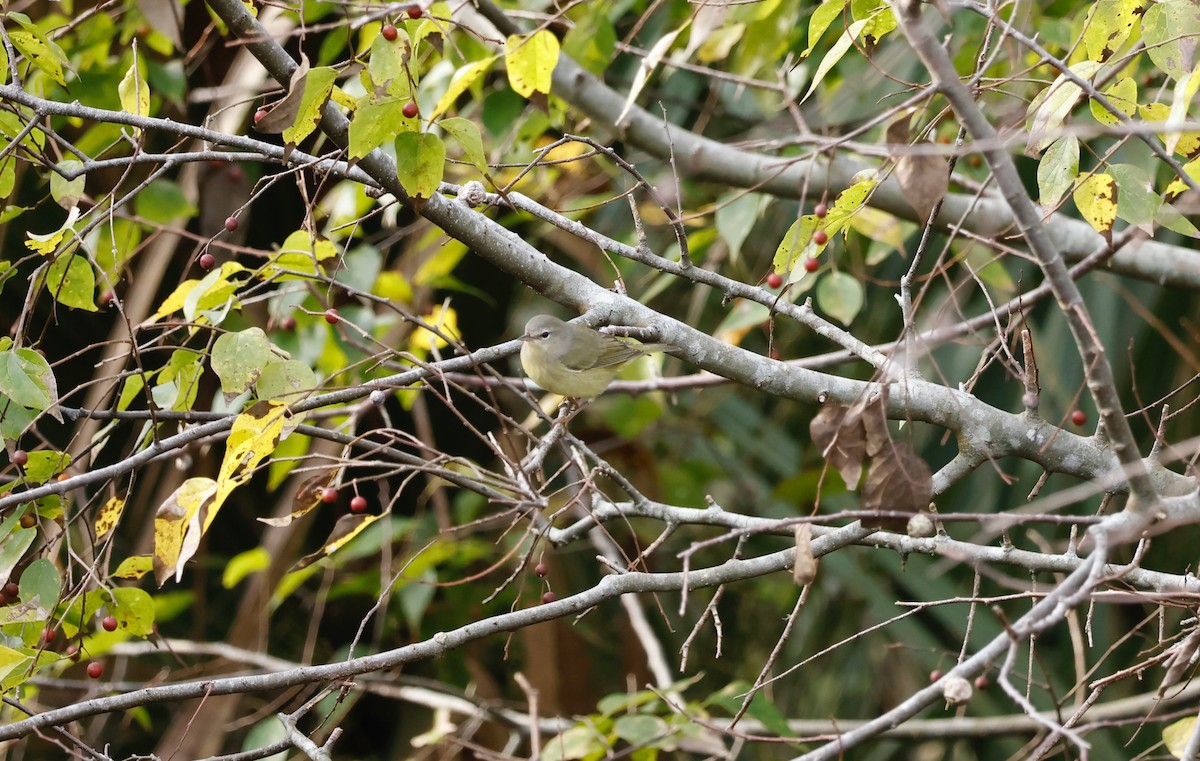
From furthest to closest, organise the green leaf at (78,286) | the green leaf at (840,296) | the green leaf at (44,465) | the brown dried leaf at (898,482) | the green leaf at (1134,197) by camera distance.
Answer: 1. the green leaf at (840,296)
2. the green leaf at (78,286)
3. the green leaf at (44,465)
4. the green leaf at (1134,197)
5. the brown dried leaf at (898,482)

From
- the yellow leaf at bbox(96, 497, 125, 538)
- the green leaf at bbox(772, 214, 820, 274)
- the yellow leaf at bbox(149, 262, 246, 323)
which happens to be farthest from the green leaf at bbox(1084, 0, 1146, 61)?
the yellow leaf at bbox(96, 497, 125, 538)

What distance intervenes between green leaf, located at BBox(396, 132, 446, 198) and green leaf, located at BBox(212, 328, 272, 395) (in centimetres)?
52

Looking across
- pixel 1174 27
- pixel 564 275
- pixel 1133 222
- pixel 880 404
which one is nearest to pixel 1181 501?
pixel 880 404

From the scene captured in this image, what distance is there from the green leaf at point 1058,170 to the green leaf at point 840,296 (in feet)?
4.39

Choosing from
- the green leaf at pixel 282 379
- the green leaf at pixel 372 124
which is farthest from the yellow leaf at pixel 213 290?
the green leaf at pixel 372 124

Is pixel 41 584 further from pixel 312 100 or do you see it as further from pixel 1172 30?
pixel 1172 30

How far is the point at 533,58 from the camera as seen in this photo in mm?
2357

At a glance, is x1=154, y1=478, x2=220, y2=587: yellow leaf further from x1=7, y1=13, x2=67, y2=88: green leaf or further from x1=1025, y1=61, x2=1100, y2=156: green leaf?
x1=1025, y1=61, x2=1100, y2=156: green leaf

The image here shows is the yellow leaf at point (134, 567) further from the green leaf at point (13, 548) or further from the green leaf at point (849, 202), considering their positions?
the green leaf at point (849, 202)

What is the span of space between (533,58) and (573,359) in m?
1.35

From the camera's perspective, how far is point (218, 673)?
459cm

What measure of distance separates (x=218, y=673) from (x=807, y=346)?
302 centimetres

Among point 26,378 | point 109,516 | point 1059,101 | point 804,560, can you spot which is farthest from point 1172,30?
point 109,516

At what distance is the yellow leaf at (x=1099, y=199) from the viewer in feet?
6.20
